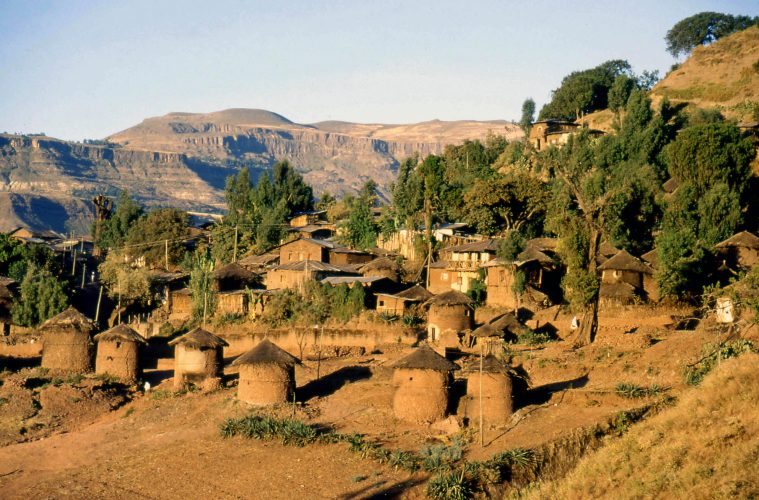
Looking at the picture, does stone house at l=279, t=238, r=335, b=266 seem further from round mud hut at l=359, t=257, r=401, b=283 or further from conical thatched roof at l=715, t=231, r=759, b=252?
conical thatched roof at l=715, t=231, r=759, b=252

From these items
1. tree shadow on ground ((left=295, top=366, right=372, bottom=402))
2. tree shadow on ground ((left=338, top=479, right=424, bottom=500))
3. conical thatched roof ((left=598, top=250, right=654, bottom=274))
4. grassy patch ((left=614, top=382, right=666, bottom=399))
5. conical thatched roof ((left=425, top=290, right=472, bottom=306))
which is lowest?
tree shadow on ground ((left=338, top=479, right=424, bottom=500))

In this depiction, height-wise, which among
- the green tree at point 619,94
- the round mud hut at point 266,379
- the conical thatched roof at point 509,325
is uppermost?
the green tree at point 619,94

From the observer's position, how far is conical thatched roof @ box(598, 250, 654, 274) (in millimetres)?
38219

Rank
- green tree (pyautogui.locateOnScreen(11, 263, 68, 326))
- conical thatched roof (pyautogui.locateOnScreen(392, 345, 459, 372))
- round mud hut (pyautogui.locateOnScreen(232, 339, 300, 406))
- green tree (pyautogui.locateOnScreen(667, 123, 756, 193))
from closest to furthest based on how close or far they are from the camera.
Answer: conical thatched roof (pyautogui.locateOnScreen(392, 345, 459, 372)), round mud hut (pyautogui.locateOnScreen(232, 339, 300, 406)), green tree (pyautogui.locateOnScreen(11, 263, 68, 326)), green tree (pyautogui.locateOnScreen(667, 123, 756, 193))

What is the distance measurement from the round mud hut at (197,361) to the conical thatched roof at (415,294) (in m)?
8.18

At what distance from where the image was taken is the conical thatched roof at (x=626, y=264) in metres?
38.2

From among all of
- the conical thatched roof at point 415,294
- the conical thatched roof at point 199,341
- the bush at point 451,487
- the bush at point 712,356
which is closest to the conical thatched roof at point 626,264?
the conical thatched roof at point 415,294

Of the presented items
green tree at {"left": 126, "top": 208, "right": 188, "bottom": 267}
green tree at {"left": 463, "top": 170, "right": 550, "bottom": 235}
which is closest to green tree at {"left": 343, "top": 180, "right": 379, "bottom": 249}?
green tree at {"left": 463, "top": 170, "right": 550, "bottom": 235}

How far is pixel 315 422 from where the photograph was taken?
28.7m

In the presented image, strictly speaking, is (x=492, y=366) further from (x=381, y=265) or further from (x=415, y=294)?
(x=381, y=265)

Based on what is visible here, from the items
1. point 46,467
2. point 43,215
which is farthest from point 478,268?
point 43,215

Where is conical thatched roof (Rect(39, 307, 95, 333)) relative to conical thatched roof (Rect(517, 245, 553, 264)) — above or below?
below

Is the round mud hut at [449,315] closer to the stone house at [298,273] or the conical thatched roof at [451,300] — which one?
the conical thatched roof at [451,300]

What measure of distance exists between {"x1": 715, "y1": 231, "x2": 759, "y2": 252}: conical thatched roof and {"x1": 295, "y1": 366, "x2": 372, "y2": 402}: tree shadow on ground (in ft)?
46.5
